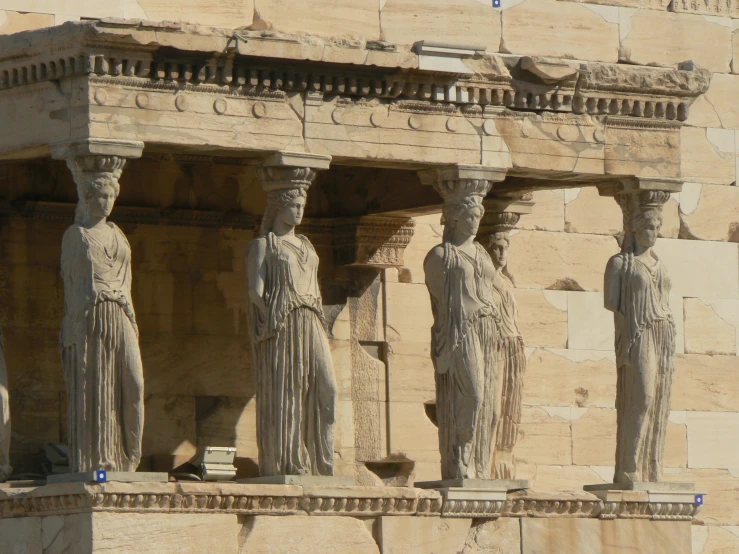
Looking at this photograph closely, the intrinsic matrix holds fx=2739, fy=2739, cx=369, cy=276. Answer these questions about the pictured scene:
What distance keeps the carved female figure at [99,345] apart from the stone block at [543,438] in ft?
14.3

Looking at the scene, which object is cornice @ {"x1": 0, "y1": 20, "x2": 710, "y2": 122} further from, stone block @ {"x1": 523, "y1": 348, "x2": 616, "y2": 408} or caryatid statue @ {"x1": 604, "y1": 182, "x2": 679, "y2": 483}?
stone block @ {"x1": 523, "y1": 348, "x2": 616, "y2": 408}

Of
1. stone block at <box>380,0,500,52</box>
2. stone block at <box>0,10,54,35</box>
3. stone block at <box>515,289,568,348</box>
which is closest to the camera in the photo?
stone block at <box>0,10,54,35</box>

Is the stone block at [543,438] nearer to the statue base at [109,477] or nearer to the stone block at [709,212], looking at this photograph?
the stone block at [709,212]

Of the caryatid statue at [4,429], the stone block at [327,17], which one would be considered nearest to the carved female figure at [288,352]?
the caryatid statue at [4,429]

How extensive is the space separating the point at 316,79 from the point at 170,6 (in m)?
1.81

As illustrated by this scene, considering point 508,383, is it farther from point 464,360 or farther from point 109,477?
point 109,477

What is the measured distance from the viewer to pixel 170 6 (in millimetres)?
17953

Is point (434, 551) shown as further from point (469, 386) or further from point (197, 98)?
point (197, 98)

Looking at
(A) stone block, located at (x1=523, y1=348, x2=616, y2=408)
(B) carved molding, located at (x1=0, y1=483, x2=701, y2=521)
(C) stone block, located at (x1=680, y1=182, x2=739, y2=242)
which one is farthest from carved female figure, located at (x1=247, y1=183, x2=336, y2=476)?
(C) stone block, located at (x1=680, y1=182, x2=739, y2=242)

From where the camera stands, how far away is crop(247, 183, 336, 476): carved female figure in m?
16.3

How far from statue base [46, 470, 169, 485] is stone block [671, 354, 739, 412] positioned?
557 centimetres

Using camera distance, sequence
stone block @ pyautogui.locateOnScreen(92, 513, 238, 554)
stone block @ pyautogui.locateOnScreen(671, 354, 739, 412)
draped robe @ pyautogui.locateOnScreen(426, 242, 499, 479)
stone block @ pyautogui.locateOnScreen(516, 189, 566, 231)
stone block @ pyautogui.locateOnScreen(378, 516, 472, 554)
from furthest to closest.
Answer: stone block @ pyautogui.locateOnScreen(671, 354, 739, 412) < stone block @ pyautogui.locateOnScreen(516, 189, 566, 231) < draped robe @ pyautogui.locateOnScreen(426, 242, 499, 479) < stone block @ pyautogui.locateOnScreen(378, 516, 472, 554) < stone block @ pyautogui.locateOnScreen(92, 513, 238, 554)

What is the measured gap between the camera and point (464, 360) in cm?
1681

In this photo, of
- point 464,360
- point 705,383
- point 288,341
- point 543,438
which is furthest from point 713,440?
point 288,341
